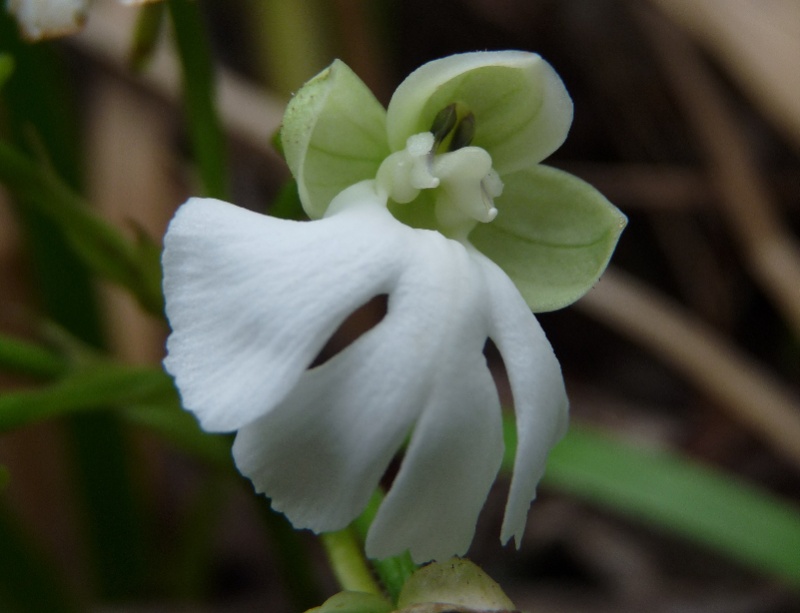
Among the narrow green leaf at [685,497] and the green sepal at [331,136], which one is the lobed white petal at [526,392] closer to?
the green sepal at [331,136]

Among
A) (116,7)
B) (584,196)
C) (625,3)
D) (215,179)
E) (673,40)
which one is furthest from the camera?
(625,3)

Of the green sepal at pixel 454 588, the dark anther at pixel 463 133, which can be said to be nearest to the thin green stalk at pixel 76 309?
the dark anther at pixel 463 133

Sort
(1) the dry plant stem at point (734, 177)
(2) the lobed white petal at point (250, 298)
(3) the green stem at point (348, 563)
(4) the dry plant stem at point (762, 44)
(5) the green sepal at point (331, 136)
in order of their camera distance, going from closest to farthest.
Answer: (2) the lobed white petal at point (250, 298) < (5) the green sepal at point (331, 136) < (3) the green stem at point (348, 563) < (4) the dry plant stem at point (762, 44) < (1) the dry plant stem at point (734, 177)

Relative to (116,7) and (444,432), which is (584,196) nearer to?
(444,432)

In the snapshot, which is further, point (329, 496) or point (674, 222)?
point (674, 222)

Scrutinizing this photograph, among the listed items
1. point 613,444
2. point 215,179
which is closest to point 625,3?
point 613,444

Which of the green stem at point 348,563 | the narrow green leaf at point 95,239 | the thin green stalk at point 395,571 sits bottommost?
the green stem at point 348,563
